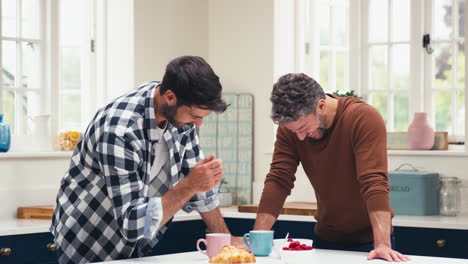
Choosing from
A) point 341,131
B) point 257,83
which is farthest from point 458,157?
point 341,131

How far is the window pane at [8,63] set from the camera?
16.6ft

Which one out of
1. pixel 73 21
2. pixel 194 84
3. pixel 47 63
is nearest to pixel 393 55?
pixel 73 21

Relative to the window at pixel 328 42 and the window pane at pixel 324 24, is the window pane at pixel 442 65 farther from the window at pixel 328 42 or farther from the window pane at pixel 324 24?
the window pane at pixel 324 24

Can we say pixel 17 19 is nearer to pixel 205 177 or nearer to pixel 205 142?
pixel 205 142

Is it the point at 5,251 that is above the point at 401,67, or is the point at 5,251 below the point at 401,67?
below

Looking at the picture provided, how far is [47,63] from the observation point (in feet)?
17.2

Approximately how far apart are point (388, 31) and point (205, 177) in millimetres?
3126

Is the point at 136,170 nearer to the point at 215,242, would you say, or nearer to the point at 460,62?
the point at 215,242

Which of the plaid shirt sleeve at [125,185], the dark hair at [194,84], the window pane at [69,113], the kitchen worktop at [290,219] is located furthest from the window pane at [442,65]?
the plaid shirt sleeve at [125,185]

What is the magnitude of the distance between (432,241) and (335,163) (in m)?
1.39

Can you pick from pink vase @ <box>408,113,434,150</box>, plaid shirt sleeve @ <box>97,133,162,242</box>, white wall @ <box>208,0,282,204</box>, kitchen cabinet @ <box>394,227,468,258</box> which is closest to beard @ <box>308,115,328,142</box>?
plaid shirt sleeve @ <box>97,133,162,242</box>

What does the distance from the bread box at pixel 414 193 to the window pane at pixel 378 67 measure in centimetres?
85

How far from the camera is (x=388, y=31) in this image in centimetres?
554

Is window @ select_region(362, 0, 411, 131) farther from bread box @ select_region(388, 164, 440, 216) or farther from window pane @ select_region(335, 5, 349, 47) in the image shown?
bread box @ select_region(388, 164, 440, 216)
